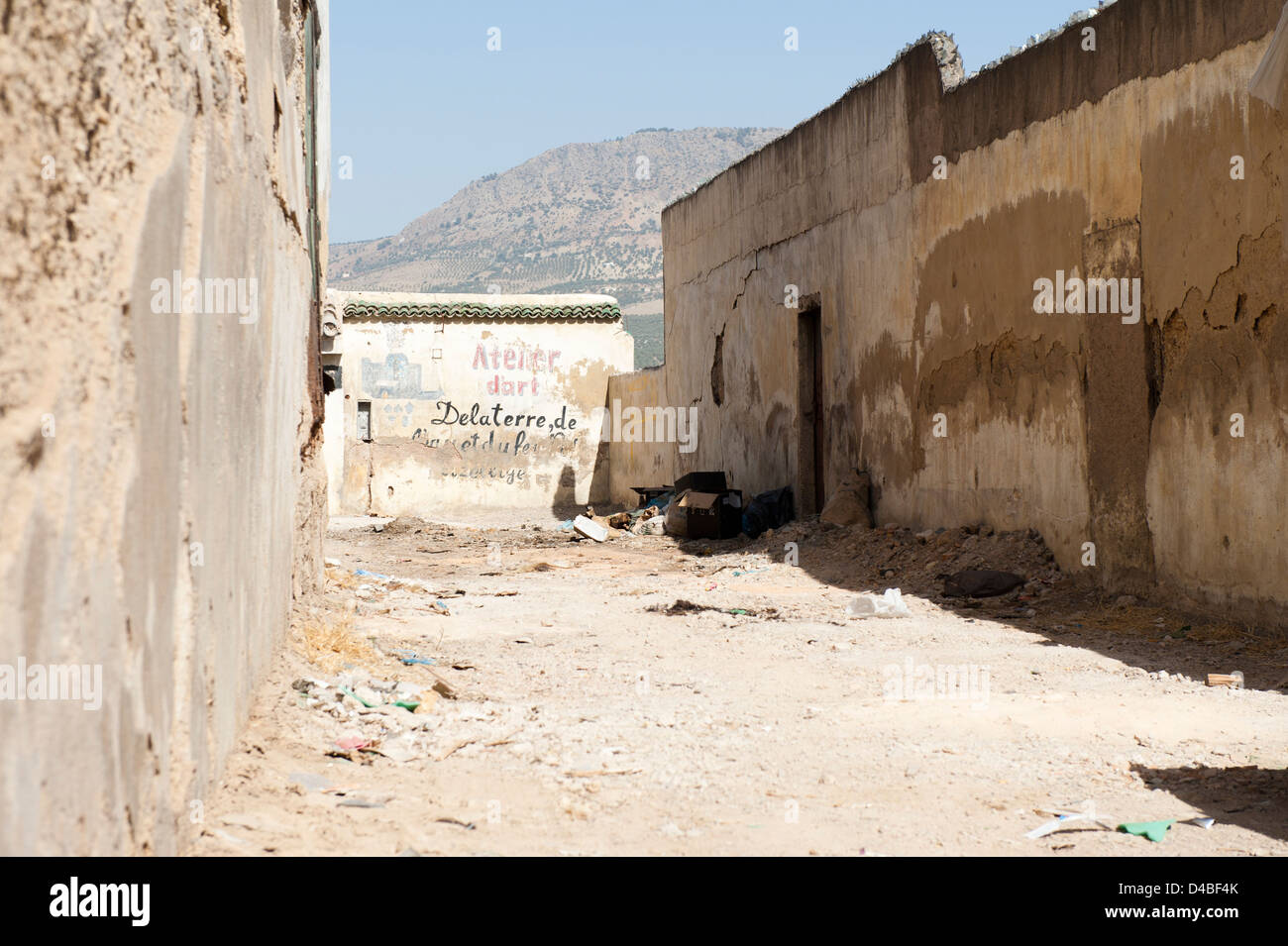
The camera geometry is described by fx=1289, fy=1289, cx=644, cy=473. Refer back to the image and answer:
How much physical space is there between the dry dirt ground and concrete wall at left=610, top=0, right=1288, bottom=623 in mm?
638

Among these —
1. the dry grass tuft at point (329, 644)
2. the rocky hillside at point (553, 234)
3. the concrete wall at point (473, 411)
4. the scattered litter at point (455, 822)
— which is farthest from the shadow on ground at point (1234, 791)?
the rocky hillside at point (553, 234)

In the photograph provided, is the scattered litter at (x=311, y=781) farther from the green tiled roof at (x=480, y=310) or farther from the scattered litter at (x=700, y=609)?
the green tiled roof at (x=480, y=310)

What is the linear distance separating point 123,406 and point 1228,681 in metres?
4.91

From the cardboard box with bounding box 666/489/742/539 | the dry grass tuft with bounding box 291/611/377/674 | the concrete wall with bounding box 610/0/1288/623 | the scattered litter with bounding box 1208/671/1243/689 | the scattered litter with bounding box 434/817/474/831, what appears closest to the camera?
the scattered litter with bounding box 434/817/474/831

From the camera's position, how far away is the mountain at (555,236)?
12600cm

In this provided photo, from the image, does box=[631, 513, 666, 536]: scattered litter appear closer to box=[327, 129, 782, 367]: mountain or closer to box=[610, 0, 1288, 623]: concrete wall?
box=[610, 0, 1288, 623]: concrete wall

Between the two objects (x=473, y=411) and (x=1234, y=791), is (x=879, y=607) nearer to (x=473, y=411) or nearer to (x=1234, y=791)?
(x=1234, y=791)

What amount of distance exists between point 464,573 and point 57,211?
30.3 ft

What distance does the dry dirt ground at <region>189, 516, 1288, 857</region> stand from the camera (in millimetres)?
3350

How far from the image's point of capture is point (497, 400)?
2123 centimetres

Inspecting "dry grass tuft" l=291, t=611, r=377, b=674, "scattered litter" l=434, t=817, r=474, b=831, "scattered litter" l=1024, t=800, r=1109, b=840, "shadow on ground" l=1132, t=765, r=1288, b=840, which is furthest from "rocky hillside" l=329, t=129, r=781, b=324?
"scattered litter" l=434, t=817, r=474, b=831

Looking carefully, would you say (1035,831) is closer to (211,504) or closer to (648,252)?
(211,504)

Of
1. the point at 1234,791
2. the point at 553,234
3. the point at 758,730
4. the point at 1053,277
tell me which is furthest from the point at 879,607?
the point at 553,234

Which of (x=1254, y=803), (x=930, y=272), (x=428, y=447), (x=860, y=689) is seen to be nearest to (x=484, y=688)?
(x=860, y=689)
